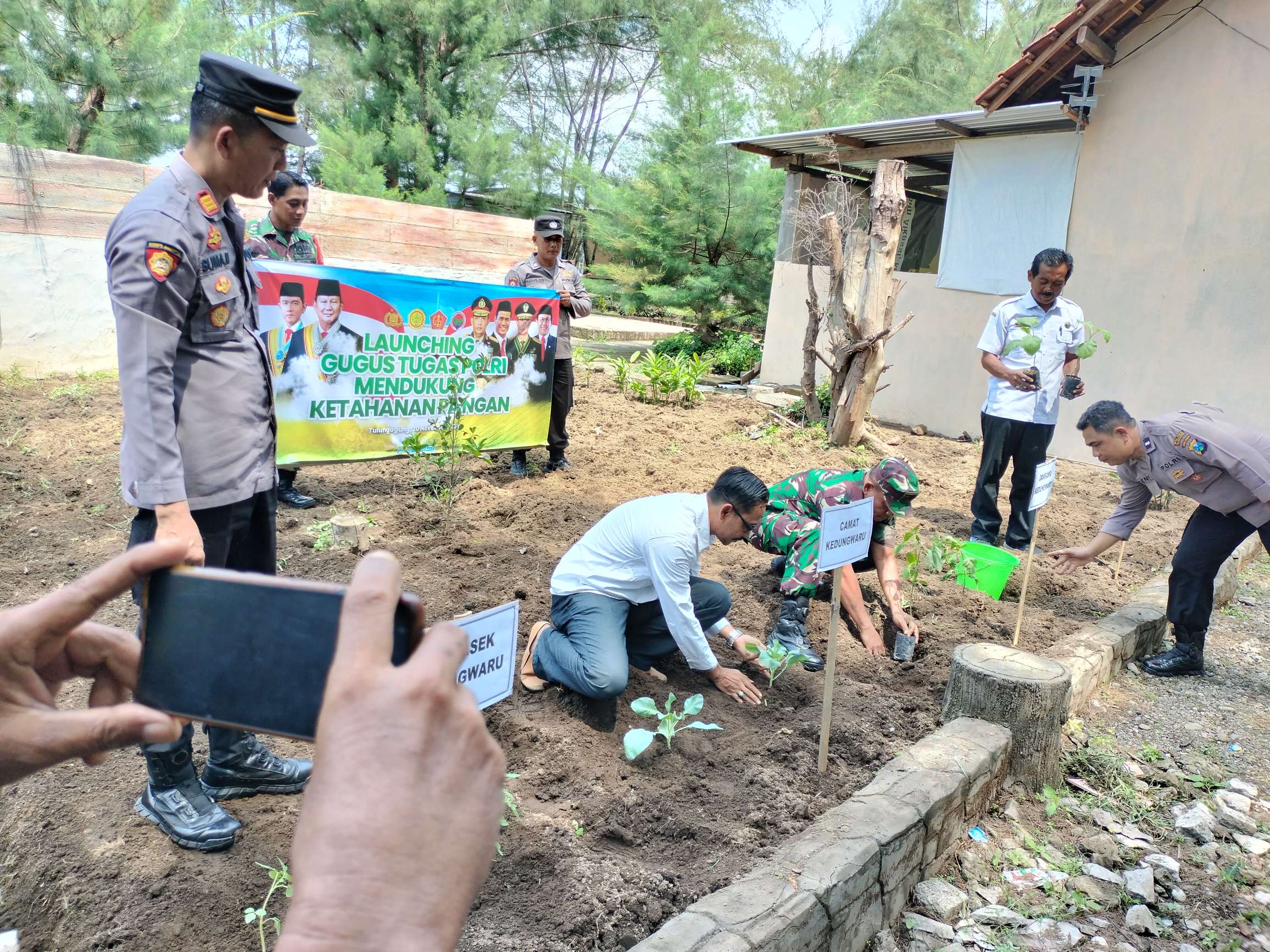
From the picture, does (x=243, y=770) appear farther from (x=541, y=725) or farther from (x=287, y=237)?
(x=287, y=237)

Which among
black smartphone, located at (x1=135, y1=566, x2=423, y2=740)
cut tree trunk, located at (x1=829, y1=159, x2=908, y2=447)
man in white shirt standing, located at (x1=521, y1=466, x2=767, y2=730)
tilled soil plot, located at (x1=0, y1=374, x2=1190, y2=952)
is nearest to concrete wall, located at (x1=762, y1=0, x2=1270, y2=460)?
tilled soil plot, located at (x1=0, y1=374, x2=1190, y2=952)

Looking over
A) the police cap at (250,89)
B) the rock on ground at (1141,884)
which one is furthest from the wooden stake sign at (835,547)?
the police cap at (250,89)

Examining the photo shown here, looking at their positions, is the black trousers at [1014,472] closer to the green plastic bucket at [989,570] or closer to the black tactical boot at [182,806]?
the green plastic bucket at [989,570]

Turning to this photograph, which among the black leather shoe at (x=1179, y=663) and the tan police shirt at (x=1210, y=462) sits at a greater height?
the tan police shirt at (x=1210, y=462)

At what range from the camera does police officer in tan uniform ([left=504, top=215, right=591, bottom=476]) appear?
6.21 meters

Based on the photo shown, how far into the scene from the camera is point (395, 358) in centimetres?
555

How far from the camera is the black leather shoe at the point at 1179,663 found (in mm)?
4195

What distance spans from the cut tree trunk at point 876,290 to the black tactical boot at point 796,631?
4.20 m

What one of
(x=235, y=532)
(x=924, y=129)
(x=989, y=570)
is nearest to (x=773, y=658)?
(x=989, y=570)

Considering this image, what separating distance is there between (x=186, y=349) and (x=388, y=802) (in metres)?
1.96

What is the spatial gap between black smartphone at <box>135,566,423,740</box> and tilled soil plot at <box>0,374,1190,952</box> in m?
1.37

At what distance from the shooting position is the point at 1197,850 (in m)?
2.94

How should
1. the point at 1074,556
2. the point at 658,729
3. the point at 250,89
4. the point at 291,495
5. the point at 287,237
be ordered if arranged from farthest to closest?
the point at 291,495, the point at 287,237, the point at 1074,556, the point at 658,729, the point at 250,89

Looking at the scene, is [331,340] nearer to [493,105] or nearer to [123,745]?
[123,745]
